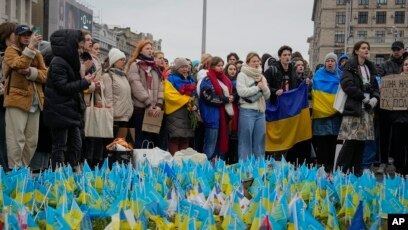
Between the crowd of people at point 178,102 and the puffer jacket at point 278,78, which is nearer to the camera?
the crowd of people at point 178,102

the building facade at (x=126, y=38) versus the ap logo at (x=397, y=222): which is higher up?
the building facade at (x=126, y=38)

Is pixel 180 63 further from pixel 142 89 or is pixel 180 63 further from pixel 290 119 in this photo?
pixel 290 119

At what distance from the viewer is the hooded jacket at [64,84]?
6.05 metres

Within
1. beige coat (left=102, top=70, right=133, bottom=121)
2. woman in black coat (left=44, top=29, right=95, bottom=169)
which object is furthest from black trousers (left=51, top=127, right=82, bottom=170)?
beige coat (left=102, top=70, right=133, bottom=121)

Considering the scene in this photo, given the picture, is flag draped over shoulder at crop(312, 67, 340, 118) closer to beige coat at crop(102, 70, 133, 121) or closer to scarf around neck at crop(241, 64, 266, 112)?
scarf around neck at crop(241, 64, 266, 112)

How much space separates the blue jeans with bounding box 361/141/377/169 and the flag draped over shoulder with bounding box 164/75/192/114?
2694 mm

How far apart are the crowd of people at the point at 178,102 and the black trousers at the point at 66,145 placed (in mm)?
11

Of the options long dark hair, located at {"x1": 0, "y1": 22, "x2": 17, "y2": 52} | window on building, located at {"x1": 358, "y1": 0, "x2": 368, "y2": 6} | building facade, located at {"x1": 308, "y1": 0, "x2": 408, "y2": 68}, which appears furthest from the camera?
window on building, located at {"x1": 358, "y1": 0, "x2": 368, "y2": 6}

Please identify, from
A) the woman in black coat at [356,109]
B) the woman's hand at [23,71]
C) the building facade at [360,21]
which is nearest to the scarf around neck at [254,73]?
the woman in black coat at [356,109]

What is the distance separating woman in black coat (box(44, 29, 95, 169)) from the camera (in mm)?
6043

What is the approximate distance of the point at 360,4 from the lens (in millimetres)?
94000

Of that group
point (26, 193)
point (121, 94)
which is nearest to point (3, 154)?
point (121, 94)

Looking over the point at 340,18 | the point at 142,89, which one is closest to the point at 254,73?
the point at 142,89

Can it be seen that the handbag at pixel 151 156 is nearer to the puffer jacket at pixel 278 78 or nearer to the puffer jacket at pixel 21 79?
the puffer jacket at pixel 21 79
